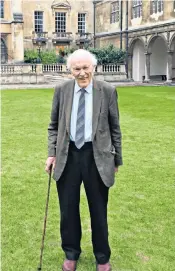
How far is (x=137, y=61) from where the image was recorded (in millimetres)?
37312

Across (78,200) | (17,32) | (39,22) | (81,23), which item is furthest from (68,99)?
(81,23)

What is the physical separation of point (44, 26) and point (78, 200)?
38804mm

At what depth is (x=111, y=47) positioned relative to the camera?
35.7 metres

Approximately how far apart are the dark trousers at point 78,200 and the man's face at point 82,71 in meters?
0.56

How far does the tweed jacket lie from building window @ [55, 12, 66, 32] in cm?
3907

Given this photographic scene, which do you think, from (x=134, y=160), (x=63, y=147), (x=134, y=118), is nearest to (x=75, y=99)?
(x=63, y=147)

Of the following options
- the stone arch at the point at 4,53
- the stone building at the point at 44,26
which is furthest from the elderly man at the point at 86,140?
the stone arch at the point at 4,53

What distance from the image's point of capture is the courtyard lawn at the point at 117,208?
14.4ft

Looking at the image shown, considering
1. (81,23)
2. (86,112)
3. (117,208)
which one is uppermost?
(81,23)

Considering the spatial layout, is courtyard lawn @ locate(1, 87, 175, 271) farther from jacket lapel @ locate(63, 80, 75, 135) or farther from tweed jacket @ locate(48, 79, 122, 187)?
jacket lapel @ locate(63, 80, 75, 135)

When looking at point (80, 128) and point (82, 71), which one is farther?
point (80, 128)

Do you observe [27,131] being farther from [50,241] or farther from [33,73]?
[33,73]

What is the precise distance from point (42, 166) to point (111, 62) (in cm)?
2869

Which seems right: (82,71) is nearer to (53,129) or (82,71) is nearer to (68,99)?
(68,99)
